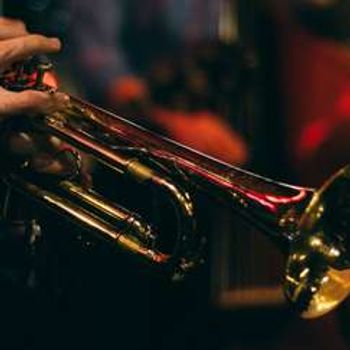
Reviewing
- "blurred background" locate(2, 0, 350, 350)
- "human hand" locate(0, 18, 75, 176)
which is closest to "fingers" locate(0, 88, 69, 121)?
"human hand" locate(0, 18, 75, 176)

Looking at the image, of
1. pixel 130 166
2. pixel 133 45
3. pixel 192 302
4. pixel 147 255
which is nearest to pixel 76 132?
pixel 130 166

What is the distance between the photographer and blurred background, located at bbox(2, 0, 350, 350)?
3.23m

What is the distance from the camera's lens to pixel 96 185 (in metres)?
1.90

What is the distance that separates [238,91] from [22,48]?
1.88 m

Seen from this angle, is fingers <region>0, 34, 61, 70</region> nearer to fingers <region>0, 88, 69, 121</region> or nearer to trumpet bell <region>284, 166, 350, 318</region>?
fingers <region>0, 88, 69, 121</region>

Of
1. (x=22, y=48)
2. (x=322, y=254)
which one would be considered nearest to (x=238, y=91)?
(x=322, y=254)

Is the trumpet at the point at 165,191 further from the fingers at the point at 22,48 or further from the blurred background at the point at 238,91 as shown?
the blurred background at the point at 238,91

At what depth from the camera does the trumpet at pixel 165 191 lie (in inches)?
69.9

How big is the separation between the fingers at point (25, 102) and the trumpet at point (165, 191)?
0.24 feet

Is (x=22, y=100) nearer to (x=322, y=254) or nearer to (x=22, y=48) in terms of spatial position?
(x=22, y=48)

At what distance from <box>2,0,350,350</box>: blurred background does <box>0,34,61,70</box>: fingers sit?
1.22 m

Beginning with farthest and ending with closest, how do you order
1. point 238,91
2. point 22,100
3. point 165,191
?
point 238,91 → point 165,191 → point 22,100

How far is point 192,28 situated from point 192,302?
185 centimetres

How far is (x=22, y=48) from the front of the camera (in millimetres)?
1672
